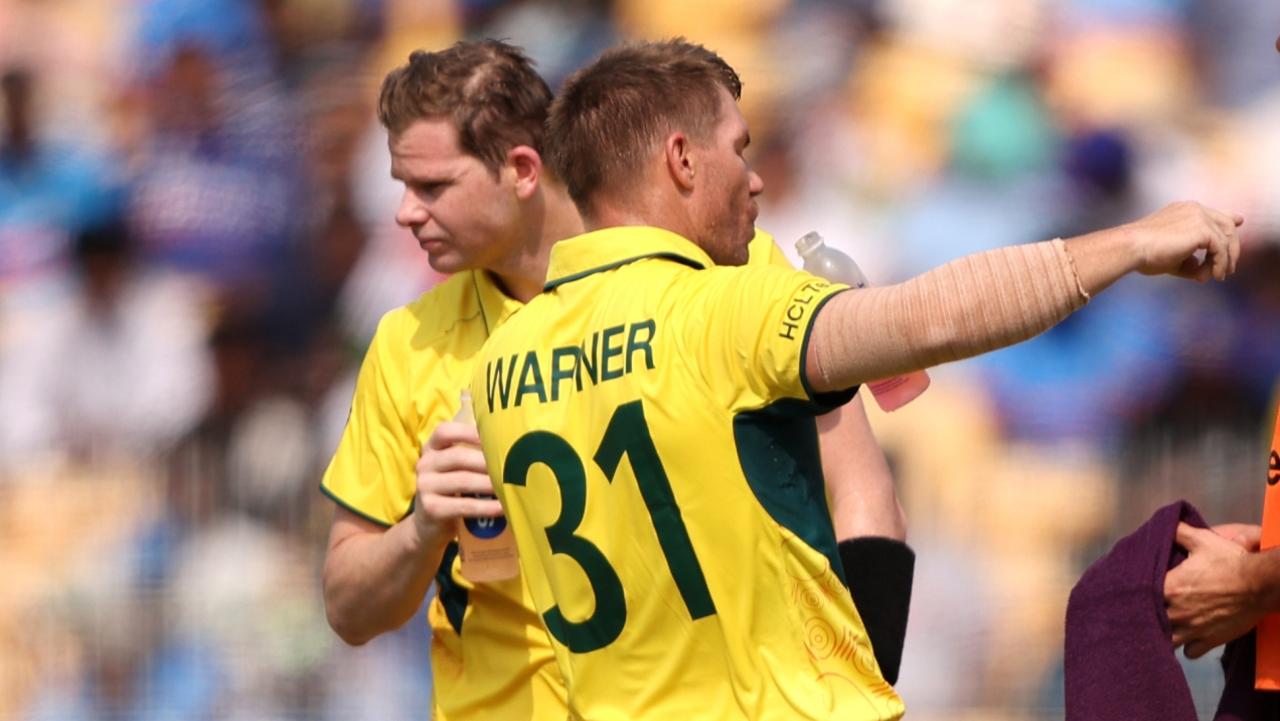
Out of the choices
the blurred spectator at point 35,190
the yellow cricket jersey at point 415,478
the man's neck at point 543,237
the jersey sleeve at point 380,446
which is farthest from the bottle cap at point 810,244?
the blurred spectator at point 35,190

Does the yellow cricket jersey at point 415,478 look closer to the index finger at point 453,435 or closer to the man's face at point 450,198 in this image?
the man's face at point 450,198

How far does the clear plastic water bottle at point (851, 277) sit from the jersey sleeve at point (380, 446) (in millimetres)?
710

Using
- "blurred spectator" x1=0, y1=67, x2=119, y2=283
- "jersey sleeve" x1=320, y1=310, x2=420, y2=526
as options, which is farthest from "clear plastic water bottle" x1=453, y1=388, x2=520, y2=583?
"blurred spectator" x1=0, y1=67, x2=119, y2=283

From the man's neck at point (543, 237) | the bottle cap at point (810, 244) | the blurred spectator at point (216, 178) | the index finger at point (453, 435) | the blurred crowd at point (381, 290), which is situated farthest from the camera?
the blurred spectator at point (216, 178)

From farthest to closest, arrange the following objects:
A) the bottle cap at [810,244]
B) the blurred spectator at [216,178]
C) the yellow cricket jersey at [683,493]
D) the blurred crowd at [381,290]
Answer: the blurred spectator at [216,178] → the blurred crowd at [381,290] → the bottle cap at [810,244] → the yellow cricket jersey at [683,493]

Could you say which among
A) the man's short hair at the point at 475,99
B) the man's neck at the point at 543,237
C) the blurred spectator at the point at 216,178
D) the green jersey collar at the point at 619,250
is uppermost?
the blurred spectator at the point at 216,178

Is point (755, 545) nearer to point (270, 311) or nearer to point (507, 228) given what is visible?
point (507, 228)

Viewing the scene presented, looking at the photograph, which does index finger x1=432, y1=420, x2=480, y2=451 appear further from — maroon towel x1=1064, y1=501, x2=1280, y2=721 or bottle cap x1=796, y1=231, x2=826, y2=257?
maroon towel x1=1064, y1=501, x2=1280, y2=721

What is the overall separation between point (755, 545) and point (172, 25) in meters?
3.53

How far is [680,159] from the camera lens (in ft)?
8.46

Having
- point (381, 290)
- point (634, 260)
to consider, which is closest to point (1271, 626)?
point (634, 260)

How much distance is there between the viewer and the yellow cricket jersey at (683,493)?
2393 mm

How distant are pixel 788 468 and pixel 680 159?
438 millimetres

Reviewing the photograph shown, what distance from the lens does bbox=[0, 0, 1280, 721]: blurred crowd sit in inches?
200
